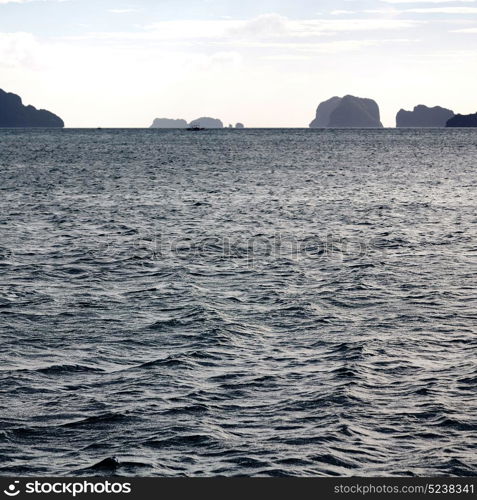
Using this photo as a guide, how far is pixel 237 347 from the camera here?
2753 centimetres

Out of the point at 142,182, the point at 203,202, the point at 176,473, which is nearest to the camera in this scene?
the point at 176,473

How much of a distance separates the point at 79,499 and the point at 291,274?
27.1 meters

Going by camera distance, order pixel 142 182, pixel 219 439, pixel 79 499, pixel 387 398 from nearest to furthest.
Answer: pixel 79 499
pixel 219 439
pixel 387 398
pixel 142 182

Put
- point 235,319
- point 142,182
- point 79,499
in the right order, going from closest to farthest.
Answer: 1. point 79,499
2. point 235,319
3. point 142,182

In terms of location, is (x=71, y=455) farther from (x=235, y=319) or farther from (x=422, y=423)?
(x=235, y=319)

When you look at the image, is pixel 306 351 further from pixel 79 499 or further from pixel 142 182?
pixel 142 182

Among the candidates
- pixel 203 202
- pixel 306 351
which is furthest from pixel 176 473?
pixel 203 202

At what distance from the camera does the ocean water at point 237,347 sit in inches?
758

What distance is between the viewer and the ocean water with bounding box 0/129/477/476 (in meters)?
19.3

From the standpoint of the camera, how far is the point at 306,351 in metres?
26.9

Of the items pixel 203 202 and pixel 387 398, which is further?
pixel 203 202

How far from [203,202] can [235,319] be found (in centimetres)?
4838

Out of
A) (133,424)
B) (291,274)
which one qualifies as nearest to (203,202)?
(291,274)

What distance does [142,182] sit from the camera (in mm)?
103625
